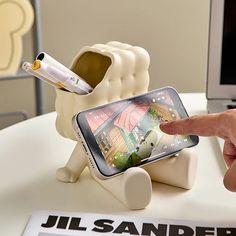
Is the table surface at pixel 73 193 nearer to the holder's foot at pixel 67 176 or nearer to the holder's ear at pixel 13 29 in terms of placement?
the holder's foot at pixel 67 176

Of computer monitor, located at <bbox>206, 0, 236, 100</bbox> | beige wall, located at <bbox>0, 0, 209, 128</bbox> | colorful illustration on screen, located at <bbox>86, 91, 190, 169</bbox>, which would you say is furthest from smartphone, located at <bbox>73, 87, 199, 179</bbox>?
beige wall, located at <bbox>0, 0, 209, 128</bbox>

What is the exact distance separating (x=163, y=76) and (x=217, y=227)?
969mm

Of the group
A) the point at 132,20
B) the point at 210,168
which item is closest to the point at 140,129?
the point at 210,168

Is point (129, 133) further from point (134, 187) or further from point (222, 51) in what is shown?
point (222, 51)

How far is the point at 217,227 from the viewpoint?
597 mm

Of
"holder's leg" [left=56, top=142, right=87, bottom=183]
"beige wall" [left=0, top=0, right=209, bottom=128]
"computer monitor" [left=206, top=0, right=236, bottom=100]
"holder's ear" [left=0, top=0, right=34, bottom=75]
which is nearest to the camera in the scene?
"holder's leg" [left=56, top=142, right=87, bottom=183]

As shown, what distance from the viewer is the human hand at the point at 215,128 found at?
612mm

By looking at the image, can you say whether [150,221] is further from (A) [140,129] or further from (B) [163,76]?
(B) [163,76]

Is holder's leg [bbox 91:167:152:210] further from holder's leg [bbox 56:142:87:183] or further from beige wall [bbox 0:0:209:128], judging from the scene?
beige wall [bbox 0:0:209:128]

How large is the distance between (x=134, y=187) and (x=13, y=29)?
0.71 m

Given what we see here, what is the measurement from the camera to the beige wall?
4.77 feet

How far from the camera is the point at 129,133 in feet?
2.14

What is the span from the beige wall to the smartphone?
796 millimetres

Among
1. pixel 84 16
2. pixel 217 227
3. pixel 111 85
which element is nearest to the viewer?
pixel 217 227
